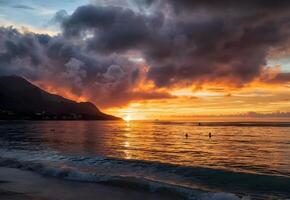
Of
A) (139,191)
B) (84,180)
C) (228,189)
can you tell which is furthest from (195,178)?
(84,180)

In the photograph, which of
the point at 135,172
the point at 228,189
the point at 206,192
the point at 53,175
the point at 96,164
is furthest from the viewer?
the point at 96,164

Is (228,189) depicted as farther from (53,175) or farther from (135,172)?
(53,175)

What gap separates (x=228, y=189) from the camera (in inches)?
985

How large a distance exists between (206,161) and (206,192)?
54.7ft

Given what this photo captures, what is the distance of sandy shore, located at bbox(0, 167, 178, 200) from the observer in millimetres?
21297

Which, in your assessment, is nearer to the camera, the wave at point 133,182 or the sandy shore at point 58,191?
the sandy shore at point 58,191

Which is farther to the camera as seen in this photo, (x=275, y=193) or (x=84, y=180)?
(x=84, y=180)

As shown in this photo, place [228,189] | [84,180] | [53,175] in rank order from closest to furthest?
[228,189]
[84,180]
[53,175]

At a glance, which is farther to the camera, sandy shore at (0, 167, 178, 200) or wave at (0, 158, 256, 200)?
wave at (0, 158, 256, 200)

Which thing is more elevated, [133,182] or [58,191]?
[133,182]

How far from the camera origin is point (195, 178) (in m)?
29.0

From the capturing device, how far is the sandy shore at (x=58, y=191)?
21297mm

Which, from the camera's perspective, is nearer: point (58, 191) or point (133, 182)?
point (58, 191)

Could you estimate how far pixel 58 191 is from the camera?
909 inches
